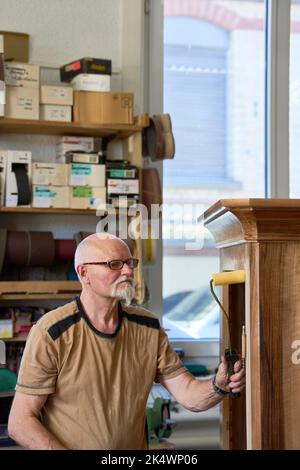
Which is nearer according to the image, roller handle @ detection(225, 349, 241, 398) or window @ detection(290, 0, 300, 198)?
roller handle @ detection(225, 349, 241, 398)

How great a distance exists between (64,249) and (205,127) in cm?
117

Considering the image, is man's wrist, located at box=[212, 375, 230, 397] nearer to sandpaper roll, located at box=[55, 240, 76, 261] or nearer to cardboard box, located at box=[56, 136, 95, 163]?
sandpaper roll, located at box=[55, 240, 76, 261]

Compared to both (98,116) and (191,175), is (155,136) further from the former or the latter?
(191,175)

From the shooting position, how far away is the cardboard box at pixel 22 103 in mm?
3088

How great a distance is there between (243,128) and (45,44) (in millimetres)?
1182

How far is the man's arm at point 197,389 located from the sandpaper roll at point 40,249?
1231 mm

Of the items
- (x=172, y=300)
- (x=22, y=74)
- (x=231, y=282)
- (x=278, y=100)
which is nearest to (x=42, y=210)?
(x=22, y=74)

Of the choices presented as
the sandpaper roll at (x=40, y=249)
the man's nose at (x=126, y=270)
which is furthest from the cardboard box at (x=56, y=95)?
the man's nose at (x=126, y=270)

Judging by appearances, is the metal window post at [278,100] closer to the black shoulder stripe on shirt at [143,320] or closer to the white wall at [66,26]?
the white wall at [66,26]

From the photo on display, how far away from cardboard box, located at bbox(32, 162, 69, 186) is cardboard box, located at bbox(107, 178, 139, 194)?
0.20 m

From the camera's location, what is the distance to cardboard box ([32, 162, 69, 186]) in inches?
122

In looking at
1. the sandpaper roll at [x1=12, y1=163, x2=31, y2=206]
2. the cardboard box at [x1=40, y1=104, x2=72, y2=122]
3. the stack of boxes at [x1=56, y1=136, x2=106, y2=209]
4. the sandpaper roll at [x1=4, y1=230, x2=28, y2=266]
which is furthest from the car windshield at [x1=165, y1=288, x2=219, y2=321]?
the cardboard box at [x1=40, y1=104, x2=72, y2=122]

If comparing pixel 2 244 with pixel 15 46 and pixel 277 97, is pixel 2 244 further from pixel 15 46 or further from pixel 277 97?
pixel 277 97

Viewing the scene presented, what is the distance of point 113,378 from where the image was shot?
6.17ft
